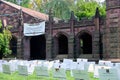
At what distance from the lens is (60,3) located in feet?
170

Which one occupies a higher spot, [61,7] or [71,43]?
[61,7]

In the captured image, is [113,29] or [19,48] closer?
[113,29]

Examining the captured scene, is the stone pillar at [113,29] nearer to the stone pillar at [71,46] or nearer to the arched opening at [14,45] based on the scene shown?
the stone pillar at [71,46]

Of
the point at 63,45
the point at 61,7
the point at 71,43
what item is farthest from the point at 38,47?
the point at 61,7

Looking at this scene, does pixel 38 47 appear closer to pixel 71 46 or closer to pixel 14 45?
pixel 14 45

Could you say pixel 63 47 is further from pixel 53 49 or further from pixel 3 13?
pixel 3 13

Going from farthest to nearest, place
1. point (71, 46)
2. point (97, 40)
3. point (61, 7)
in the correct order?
point (61, 7) → point (71, 46) → point (97, 40)

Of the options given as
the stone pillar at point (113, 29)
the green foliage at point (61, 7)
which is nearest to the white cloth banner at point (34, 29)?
the stone pillar at point (113, 29)

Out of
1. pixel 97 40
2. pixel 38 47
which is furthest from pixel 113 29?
pixel 38 47

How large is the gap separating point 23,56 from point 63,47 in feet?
14.9

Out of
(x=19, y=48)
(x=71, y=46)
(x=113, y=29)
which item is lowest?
(x=19, y=48)

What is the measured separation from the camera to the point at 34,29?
108 feet

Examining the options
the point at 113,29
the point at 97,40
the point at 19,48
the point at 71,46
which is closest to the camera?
the point at 113,29

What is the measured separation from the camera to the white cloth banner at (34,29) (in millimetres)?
32219
